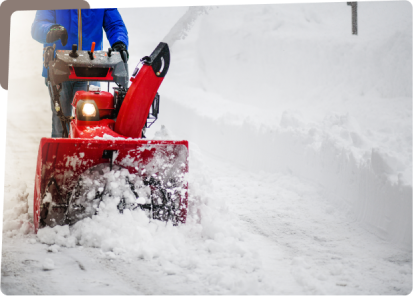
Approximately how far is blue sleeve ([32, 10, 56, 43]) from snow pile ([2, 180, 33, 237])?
99 centimetres

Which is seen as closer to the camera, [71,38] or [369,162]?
[369,162]

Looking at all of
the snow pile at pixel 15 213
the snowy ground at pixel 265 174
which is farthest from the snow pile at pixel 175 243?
the snow pile at pixel 15 213

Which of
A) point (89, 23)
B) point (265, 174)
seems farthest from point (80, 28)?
point (265, 174)

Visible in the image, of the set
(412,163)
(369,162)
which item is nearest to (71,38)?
(369,162)

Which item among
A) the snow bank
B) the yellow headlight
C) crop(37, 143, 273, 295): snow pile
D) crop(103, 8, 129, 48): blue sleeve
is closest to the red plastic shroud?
the yellow headlight

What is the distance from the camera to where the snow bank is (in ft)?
8.38

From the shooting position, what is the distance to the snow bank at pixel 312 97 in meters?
2.55

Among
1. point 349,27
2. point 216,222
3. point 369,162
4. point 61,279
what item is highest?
point 349,27

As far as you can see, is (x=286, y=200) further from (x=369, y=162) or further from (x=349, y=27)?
(x=349, y=27)

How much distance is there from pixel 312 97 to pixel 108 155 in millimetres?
3741

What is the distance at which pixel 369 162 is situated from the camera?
8.38ft

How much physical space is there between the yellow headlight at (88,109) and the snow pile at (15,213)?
66 centimetres

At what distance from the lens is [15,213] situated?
7.34 ft

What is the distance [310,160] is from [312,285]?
180cm
